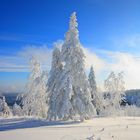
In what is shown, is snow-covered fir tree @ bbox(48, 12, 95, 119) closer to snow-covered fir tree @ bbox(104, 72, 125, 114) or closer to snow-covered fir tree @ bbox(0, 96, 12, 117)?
snow-covered fir tree @ bbox(104, 72, 125, 114)

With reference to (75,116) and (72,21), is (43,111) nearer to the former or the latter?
(75,116)

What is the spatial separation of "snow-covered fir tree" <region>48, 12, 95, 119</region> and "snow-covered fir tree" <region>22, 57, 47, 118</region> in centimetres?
1606

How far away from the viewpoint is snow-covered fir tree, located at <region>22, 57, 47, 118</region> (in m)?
56.3

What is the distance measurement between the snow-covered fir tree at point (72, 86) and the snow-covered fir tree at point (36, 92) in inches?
632

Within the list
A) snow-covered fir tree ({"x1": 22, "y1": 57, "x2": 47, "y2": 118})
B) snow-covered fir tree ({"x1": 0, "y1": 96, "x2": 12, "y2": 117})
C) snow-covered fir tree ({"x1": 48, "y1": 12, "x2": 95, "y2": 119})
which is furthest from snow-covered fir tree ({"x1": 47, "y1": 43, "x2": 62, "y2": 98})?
snow-covered fir tree ({"x1": 0, "y1": 96, "x2": 12, "y2": 117})

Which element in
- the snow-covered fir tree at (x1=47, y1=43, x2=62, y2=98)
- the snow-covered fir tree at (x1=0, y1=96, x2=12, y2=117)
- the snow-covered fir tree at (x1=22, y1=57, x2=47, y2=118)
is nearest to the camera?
the snow-covered fir tree at (x1=47, y1=43, x2=62, y2=98)

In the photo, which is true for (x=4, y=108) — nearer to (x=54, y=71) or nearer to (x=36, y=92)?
(x=36, y=92)

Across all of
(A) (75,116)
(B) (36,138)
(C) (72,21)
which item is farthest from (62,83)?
(B) (36,138)

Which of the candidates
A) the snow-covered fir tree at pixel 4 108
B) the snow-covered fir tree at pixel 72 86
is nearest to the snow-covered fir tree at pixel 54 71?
the snow-covered fir tree at pixel 72 86

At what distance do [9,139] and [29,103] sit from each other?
3855 cm

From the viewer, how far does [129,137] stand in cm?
1984

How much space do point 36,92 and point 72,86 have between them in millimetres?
18604

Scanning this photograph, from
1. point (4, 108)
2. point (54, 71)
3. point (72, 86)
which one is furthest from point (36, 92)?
point (4, 108)

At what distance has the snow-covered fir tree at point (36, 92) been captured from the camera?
56344mm
